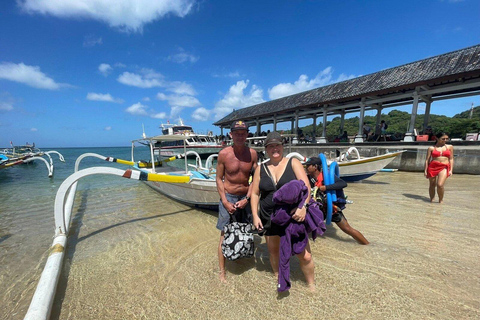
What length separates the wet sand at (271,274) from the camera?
6.49 ft

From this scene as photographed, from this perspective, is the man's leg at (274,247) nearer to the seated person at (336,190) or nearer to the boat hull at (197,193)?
the seated person at (336,190)

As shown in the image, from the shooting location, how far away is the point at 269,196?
2.01 metres

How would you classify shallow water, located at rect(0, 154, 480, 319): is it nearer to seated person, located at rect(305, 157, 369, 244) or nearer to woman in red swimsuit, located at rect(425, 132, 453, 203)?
seated person, located at rect(305, 157, 369, 244)

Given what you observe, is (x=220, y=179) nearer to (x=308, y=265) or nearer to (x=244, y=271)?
(x=244, y=271)

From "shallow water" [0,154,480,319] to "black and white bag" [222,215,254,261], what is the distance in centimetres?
38

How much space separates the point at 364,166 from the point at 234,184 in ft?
22.5

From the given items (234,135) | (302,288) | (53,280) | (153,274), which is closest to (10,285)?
(53,280)

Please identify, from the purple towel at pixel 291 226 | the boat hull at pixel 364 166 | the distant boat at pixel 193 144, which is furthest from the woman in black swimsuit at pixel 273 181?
the distant boat at pixel 193 144

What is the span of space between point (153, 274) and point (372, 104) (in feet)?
54.8

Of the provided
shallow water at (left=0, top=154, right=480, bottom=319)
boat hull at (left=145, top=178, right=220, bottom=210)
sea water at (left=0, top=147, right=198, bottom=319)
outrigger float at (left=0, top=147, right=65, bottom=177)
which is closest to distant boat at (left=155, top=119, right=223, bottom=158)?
outrigger float at (left=0, top=147, right=65, bottom=177)

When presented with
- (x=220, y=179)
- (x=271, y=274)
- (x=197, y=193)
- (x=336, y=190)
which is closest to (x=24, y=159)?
(x=197, y=193)

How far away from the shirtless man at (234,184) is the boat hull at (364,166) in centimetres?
640

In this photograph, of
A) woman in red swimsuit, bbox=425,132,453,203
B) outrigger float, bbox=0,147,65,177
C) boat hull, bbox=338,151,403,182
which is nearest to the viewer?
woman in red swimsuit, bbox=425,132,453,203

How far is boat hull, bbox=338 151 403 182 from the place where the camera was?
23.8 feet
